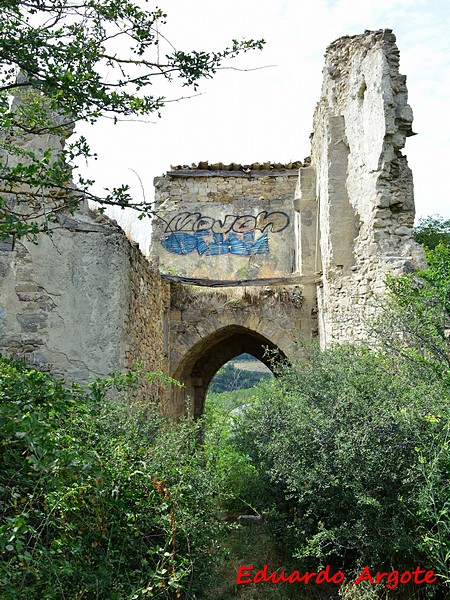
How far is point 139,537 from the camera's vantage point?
142 inches

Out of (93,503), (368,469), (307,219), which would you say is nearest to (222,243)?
(307,219)

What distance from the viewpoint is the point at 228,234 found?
14805mm

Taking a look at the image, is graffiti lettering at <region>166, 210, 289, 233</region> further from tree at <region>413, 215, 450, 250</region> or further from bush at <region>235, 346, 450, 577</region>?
bush at <region>235, 346, 450, 577</region>

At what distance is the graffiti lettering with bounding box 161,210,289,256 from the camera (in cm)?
1477

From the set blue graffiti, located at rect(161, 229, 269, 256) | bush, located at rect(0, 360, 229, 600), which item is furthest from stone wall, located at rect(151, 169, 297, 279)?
bush, located at rect(0, 360, 229, 600)

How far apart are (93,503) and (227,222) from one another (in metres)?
11.9

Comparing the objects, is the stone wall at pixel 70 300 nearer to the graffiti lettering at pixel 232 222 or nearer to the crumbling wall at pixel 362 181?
the crumbling wall at pixel 362 181

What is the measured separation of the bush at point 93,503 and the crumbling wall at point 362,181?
372 centimetres

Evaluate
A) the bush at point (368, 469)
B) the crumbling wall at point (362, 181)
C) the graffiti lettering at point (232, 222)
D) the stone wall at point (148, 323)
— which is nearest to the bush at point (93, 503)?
the bush at point (368, 469)

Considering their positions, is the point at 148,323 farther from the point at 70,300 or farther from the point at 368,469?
the point at 368,469

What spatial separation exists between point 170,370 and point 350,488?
6.48m

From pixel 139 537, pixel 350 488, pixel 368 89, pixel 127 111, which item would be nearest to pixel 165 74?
pixel 127 111
